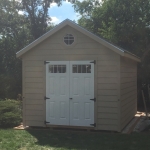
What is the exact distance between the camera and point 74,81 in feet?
33.0

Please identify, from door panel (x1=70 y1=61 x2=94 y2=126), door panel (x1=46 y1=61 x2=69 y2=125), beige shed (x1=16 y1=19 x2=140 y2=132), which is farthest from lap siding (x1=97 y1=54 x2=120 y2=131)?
door panel (x1=46 y1=61 x2=69 y2=125)

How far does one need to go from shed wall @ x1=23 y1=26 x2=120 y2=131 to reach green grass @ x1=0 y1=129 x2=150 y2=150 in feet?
2.12

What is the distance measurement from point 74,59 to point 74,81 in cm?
74

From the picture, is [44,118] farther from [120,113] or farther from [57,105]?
[120,113]

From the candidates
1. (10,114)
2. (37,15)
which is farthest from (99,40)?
(37,15)

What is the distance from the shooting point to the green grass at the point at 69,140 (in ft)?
25.6

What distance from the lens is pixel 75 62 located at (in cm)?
1006

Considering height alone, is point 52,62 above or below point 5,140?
above

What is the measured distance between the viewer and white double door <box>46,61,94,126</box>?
9.98 meters

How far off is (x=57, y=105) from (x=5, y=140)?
7.68 feet

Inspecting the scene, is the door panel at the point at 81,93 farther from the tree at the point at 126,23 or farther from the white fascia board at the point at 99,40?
the tree at the point at 126,23

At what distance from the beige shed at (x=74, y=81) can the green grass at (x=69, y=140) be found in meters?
0.57

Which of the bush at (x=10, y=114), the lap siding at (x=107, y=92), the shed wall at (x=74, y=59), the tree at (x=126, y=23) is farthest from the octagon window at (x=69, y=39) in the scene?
the tree at (x=126, y=23)

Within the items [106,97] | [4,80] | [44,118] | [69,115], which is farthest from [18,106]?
[4,80]
